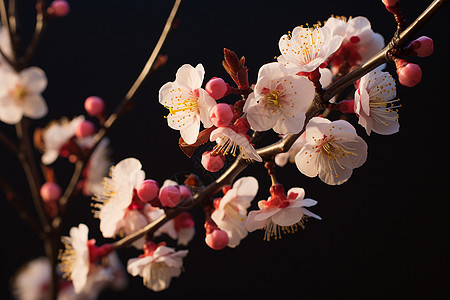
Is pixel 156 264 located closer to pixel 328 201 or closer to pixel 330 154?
pixel 330 154

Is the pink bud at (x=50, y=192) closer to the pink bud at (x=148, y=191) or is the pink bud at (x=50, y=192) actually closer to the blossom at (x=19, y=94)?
the blossom at (x=19, y=94)

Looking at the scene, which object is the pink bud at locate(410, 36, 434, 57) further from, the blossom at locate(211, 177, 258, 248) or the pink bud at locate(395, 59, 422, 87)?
the blossom at locate(211, 177, 258, 248)

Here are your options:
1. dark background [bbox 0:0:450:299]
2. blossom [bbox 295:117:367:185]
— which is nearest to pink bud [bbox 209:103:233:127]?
blossom [bbox 295:117:367:185]

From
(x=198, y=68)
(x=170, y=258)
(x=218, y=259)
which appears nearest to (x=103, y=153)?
(x=170, y=258)

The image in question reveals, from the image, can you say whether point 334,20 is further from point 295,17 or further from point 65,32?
point 65,32

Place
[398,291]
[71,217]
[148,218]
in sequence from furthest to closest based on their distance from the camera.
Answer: [71,217] < [398,291] < [148,218]

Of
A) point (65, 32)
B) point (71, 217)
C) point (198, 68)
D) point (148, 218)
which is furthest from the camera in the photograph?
point (65, 32)

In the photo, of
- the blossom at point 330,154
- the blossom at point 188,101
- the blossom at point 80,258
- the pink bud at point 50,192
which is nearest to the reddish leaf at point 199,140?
the blossom at point 188,101
